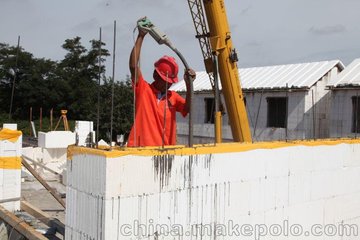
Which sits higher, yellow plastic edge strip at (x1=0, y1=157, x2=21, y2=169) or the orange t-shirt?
the orange t-shirt

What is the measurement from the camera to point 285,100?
54.9 ft

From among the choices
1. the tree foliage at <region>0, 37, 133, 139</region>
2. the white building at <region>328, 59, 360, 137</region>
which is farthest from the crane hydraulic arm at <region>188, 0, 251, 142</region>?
the tree foliage at <region>0, 37, 133, 139</region>

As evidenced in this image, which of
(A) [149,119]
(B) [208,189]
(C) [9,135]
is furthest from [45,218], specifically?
(B) [208,189]

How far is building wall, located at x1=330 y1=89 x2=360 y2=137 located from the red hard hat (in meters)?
11.7

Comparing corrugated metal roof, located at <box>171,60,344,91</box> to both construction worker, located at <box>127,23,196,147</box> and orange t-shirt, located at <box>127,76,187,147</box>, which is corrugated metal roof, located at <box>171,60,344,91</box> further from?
orange t-shirt, located at <box>127,76,187,147</box>

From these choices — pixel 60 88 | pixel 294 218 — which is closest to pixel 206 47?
pixel 294 218

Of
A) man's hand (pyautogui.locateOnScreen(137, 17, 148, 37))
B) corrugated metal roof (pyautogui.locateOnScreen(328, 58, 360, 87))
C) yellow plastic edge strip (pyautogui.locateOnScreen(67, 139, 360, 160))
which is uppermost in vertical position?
corrugated metal roof (pyautogui.locateOnScreen(328, 58, 360, 87))

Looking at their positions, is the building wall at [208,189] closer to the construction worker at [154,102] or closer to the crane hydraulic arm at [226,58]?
the construction worker at [154,102]

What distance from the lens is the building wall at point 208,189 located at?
3273 millimetres

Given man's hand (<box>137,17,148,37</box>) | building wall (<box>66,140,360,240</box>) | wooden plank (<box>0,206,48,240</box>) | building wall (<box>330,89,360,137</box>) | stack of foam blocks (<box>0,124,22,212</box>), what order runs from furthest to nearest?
building wall (<box>330,89,360,137</box>) → stack of foam blocks (<box>0,124,22,212</box>) → man's hand (<box>137,17,148,37</box>) → wooden plank (<box>0,206,48,240</box>) → building wall (<box>66,140,360,240</box>)

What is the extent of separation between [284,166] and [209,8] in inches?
192

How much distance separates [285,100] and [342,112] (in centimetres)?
222

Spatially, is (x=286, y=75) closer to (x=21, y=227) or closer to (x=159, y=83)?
(x=159, y=83)

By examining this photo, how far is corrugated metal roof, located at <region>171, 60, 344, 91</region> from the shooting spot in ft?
56.7
